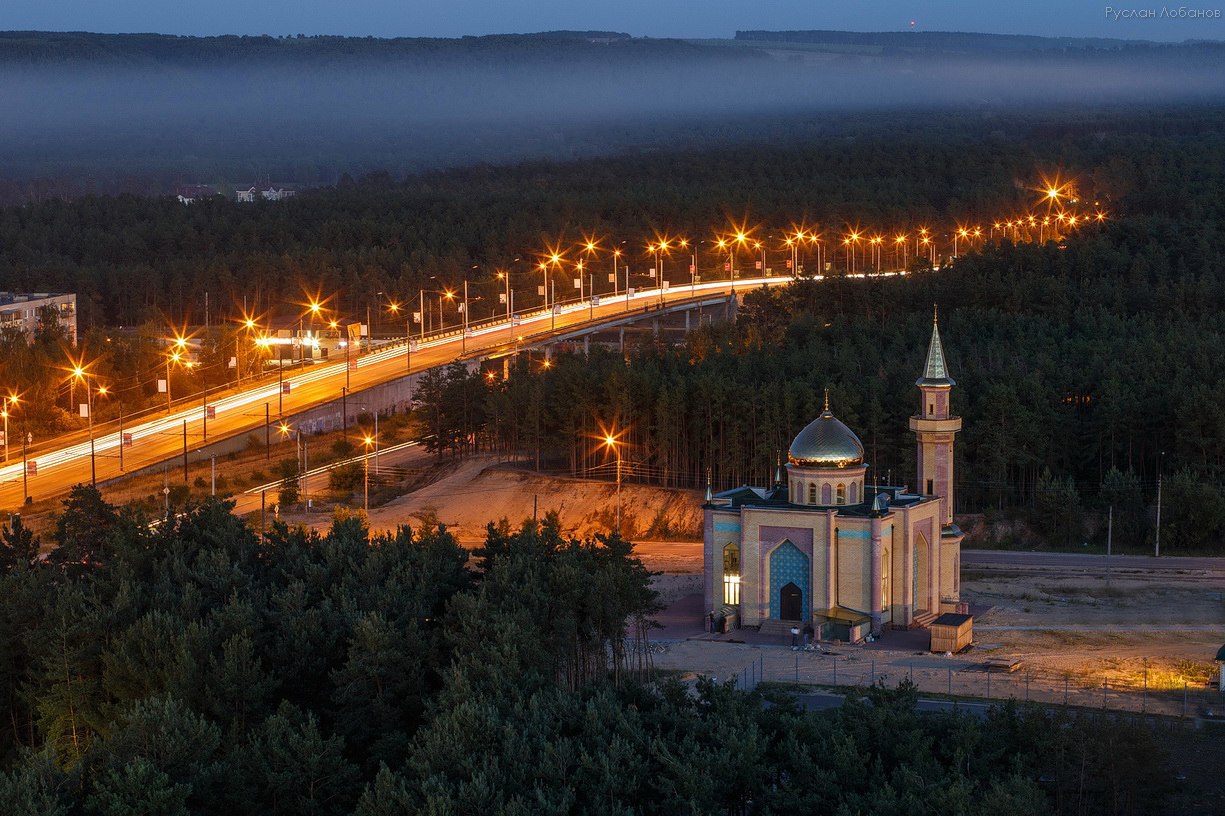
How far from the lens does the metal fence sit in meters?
50.8

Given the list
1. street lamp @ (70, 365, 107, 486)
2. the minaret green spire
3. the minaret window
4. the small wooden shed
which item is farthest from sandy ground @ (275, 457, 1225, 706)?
street lamp @ (70, 365, 107, 486)

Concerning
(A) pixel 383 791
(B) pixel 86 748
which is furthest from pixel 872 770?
(B) pixel 86 748

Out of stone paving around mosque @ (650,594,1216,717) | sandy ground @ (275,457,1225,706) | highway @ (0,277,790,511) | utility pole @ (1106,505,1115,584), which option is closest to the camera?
stone paving around mosque @ (650,594,1216,717)

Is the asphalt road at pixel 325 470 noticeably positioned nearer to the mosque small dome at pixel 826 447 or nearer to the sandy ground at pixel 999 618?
the sandy ground at pixel 999 618

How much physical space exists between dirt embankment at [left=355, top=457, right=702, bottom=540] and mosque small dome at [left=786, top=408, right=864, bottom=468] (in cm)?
1731

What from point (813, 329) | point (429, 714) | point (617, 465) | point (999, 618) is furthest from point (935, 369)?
point (813, 329)

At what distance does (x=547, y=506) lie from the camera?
8050 centimetres

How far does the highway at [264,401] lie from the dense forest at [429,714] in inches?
1143

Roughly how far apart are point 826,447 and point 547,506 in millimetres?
23024

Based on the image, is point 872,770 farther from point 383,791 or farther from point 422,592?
point 422,592

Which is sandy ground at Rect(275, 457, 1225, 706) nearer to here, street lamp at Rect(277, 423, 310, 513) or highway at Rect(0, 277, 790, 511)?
street lamp at Rect(277, 423, 310, 513)

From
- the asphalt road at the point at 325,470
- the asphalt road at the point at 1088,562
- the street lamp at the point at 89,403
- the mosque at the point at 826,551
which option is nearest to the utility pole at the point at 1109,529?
the asphalt road at the point at 1088,562

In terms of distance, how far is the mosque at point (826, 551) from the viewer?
2331 inches

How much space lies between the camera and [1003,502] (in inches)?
3007
